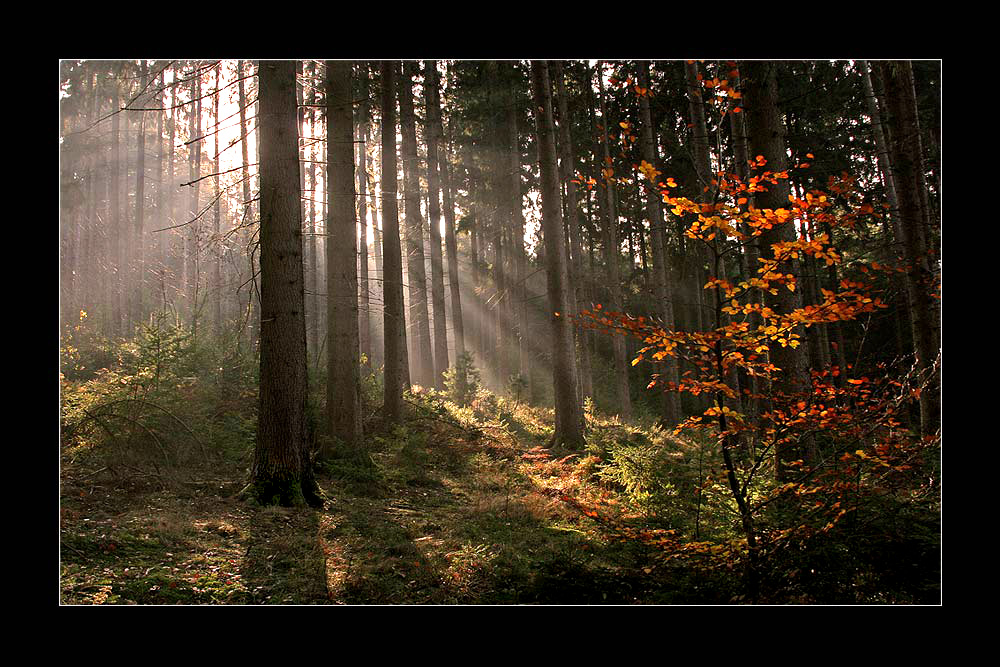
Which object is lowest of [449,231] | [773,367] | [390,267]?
[773,367]

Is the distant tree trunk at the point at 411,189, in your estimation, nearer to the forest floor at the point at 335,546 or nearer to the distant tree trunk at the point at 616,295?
the distant tree trunk at the point at 616,295

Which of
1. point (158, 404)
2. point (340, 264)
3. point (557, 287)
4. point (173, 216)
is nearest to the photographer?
point (158, 404)

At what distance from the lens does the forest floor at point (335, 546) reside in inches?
168

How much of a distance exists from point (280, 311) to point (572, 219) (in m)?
12.8

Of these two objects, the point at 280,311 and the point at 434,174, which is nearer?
the point at 280,311

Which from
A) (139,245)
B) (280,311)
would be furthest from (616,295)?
(139,245)

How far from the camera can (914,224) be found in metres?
6.12

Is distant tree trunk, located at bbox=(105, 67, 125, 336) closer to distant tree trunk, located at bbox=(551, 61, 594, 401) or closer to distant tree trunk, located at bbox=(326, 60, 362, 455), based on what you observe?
distant tree trunk, located at bbox=(326, 60, 362, 455)

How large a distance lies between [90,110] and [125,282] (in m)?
6.94

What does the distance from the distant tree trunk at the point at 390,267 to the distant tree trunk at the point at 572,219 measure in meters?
3.44

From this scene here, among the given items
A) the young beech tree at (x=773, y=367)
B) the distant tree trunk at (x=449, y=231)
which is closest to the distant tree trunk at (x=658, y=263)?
the distant tree trunk at (x=449, y=231)

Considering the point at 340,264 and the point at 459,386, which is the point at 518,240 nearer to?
the point at 459,386
